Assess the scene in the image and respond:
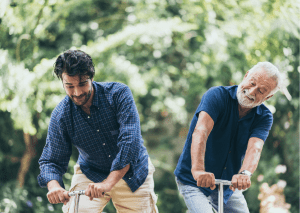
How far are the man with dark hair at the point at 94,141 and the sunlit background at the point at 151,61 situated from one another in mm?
1972

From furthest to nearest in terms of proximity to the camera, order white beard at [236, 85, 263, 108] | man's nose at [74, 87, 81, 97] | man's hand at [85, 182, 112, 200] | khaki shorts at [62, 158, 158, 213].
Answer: khaki shorts at [62, 158, 158, 213] → white beard at [236, 85, 263, 108] → man's nose at [74, 87, 81, 97] → man's hand at [85, 182, 112, 200]

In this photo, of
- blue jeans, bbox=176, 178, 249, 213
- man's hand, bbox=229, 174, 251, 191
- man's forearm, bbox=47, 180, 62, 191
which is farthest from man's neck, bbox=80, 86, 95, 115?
man's hand, bbox=229, 174, 251, 191

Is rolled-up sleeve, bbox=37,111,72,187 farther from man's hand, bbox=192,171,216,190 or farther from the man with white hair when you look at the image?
man's hand, bbox=192,171,216,190

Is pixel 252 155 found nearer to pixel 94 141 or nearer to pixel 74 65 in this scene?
pixel 94 141

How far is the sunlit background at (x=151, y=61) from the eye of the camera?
4219 millimetres

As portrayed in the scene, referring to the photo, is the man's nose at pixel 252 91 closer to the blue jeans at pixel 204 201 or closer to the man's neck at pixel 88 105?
the blue jeans at pixel 204 201

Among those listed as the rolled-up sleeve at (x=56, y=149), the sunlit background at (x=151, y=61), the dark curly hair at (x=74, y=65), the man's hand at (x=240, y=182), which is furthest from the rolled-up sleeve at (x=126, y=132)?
the sunlit background at (x=151, y=61)

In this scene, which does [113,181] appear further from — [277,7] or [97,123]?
→ [277,7]

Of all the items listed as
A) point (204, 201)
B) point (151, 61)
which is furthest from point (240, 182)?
point (151, 61)

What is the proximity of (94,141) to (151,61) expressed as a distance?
2.83 meters

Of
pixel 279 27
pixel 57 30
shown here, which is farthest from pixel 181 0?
pixel 57 30

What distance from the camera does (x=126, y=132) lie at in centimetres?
214

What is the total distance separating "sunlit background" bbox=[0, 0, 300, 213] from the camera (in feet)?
13.8

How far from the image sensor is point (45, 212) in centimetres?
454
